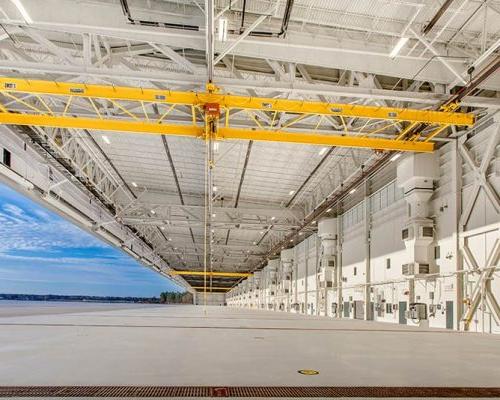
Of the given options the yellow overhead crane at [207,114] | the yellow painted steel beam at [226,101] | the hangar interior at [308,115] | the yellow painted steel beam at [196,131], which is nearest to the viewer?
the hangar interior at [308,115]

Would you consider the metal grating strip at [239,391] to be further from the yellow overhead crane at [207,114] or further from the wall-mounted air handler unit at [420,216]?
the wall-mounted air handler unit at [420,216]

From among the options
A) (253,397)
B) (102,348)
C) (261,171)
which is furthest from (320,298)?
(253,397)

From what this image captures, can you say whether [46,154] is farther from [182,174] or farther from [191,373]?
[191,373]

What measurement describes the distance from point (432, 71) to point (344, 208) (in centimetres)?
1667

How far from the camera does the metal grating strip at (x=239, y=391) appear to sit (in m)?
4.20

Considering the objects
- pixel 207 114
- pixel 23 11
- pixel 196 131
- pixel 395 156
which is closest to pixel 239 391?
pixel 23 11

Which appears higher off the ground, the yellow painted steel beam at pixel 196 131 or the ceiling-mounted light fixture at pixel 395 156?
the yellow painted steel beam at pixel 196 131

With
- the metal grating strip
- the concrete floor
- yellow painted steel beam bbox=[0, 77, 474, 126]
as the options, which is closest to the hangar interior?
yellow painted steel beam bbox=[0, 77, 474, 126]

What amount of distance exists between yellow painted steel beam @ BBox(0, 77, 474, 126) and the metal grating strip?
13389mm

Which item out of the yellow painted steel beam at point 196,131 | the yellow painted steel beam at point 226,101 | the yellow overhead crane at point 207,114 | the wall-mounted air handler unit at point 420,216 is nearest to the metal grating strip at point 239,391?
the yellow overhead crane at point 207,114

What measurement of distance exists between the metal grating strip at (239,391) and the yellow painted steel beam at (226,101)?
1339cm

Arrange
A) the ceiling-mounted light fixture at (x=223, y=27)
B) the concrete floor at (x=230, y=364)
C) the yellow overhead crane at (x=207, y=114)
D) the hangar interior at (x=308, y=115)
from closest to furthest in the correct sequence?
the concrete floor at (x=230, y=364) < the ceiling-mounted light fixture at (x=223, y=27) < the hangar interior at (x=308, y=115) < the yellow overhead crane at (x=207, y=114)

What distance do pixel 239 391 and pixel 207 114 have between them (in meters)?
13.6

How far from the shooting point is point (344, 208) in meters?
32.4
